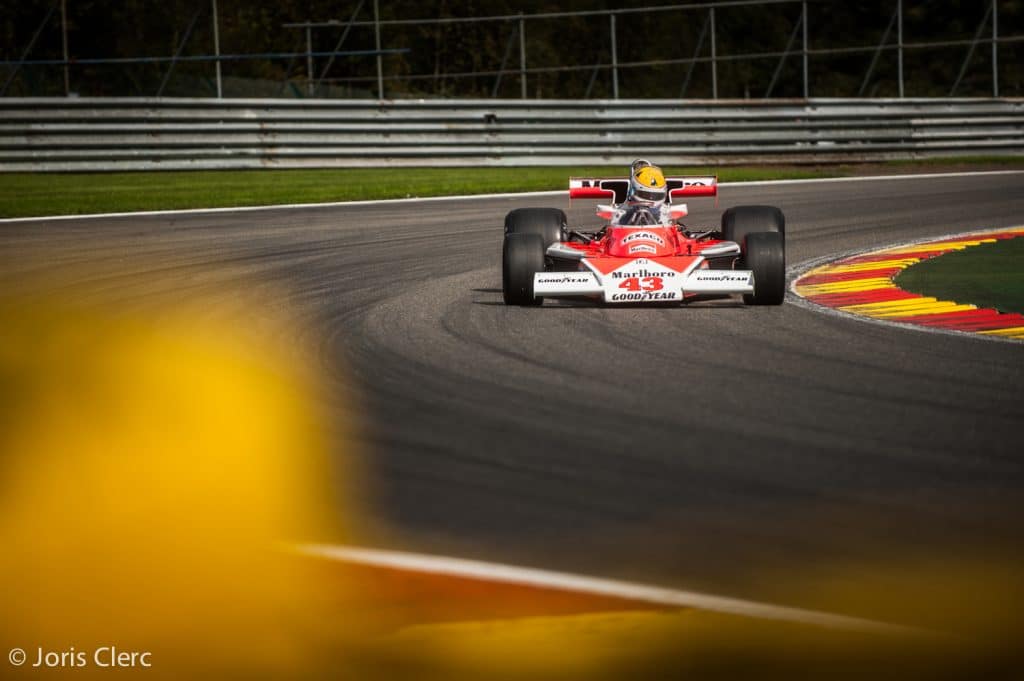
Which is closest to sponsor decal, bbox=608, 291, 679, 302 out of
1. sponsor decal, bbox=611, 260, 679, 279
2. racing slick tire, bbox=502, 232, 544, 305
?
sponsor decal, bbox=611, 260, 679, 279

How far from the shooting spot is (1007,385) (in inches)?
275

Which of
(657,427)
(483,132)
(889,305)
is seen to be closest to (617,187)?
(889,305)

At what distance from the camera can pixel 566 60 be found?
3500 cm

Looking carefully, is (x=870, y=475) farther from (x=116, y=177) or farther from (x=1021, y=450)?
(x=116, y=177)

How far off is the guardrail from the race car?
43.5 feet

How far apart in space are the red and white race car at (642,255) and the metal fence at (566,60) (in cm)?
1266

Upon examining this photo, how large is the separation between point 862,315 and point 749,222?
1.72 metres

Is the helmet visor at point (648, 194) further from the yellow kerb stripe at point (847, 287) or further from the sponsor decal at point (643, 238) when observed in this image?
the yellow kerb stripe at point (847, 287)

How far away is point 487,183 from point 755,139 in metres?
5.27

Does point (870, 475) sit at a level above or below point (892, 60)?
below

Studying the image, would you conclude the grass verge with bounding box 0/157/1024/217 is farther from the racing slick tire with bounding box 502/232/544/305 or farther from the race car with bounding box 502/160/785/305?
the racing slick tire with bounding box 502/232/544/305

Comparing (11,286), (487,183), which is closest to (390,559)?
(11,286)

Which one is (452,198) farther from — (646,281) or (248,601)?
(248,601)

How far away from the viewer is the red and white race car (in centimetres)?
968
